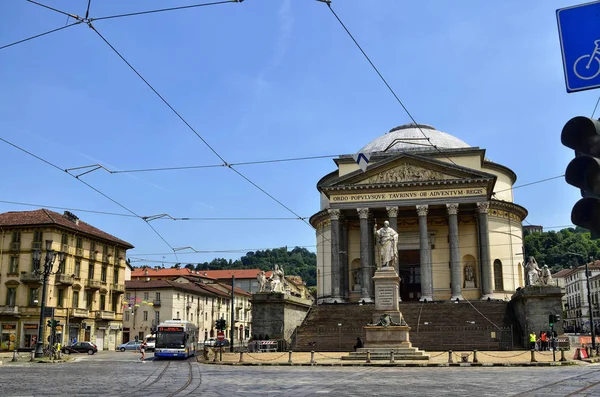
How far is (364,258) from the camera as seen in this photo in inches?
1797

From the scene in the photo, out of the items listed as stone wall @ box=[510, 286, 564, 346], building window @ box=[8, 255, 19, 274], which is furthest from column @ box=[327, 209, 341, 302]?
building window @ box=[8, 255, 19, 274]

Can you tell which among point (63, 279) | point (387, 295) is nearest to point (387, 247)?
point (387, 295)

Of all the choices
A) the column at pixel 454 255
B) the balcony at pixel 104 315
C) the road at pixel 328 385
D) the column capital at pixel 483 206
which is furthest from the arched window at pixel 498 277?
the balcony at pixel 104 315

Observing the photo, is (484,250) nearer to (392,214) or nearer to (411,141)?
(392,214)

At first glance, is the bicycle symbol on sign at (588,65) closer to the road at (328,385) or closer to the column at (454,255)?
the road at (328,385)

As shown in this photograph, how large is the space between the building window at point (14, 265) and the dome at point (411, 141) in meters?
32.6

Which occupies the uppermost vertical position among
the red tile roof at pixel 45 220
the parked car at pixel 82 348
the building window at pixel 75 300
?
the red tile roof at pixel 45 220

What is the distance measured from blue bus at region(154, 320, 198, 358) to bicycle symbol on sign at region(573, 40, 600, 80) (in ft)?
117

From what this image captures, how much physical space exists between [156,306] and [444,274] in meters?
38.5

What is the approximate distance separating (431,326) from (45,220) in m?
34.2

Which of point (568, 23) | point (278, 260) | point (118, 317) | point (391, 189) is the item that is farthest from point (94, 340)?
point (278, 260)

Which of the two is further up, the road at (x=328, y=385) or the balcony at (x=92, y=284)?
the balcony at (x=92, y=284)

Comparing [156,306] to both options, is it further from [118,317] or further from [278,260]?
[278,260]

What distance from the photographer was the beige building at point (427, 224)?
4475 cm
